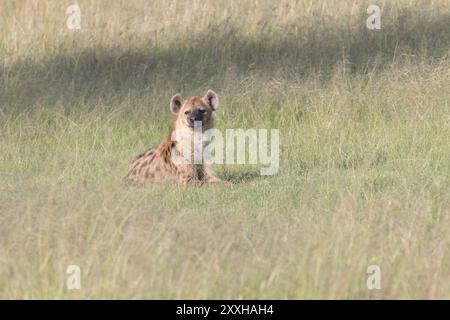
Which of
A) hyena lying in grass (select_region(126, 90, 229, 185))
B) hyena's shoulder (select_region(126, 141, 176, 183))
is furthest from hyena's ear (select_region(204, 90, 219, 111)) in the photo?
hyena's shoulder (select_region(126, 141, 176, 183))

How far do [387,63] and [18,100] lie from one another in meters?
3.84

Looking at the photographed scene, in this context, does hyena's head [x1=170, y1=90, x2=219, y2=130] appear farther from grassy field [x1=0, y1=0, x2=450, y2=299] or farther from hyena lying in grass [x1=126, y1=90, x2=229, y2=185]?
grassy field [x1=0, y1=0, x2=450, y2=299]

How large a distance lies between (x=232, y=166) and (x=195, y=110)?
743 millimetres

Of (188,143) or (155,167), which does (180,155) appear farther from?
(155,167)

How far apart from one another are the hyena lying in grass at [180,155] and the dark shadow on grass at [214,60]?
225 cm

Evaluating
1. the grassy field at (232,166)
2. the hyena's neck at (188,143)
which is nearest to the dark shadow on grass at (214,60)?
the grassy field at (232,166)

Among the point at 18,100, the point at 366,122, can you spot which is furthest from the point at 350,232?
the point at 18,100

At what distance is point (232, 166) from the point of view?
10.6 m

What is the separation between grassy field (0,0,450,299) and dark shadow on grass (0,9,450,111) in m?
0.02

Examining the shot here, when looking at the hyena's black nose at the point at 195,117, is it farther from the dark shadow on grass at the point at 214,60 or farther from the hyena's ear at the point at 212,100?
the dark shadow on grass at the point at 214,60

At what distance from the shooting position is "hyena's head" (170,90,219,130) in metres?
10.1

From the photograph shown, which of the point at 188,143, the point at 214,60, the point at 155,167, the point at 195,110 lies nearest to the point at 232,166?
the point at 188,143
